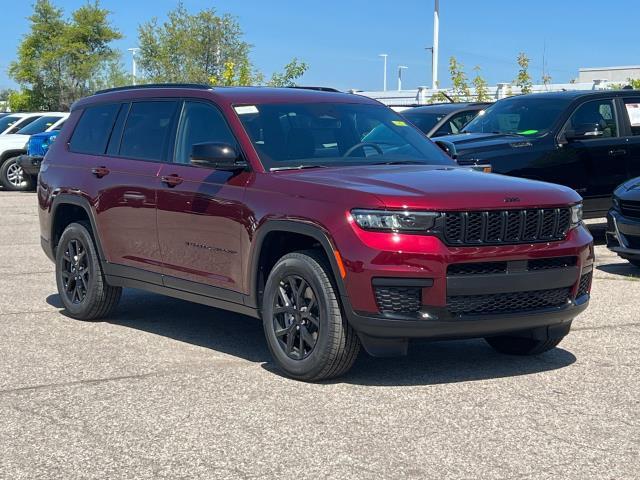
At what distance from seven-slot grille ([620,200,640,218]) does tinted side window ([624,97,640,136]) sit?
3.20 m

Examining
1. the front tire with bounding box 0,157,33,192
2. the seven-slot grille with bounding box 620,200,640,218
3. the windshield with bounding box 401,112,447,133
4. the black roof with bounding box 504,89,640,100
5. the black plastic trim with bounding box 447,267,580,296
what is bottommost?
the front tire with bounding box 0,157,33,192

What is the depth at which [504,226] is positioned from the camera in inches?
240

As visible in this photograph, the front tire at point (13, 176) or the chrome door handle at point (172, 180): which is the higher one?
the chrome door handle at point (172, 180)

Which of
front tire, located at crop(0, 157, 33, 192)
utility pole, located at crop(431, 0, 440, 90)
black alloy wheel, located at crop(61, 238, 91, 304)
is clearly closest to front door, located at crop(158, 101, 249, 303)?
black alloy wheel, located at crop(61, 238, 91, 304)

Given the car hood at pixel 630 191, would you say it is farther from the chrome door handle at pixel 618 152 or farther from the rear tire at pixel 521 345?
the rear tire at pixel 521 345

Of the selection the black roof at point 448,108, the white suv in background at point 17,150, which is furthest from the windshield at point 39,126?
the black roof at point 448,108

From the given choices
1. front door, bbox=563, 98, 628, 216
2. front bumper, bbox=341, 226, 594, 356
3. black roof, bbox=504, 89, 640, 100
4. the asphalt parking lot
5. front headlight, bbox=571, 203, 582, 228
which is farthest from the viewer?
black roof, bbox=504, 89, 640, 100

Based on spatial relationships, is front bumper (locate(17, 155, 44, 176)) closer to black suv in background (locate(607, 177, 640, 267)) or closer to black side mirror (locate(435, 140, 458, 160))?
black suv in background (locate(607, 177, 640, 267))

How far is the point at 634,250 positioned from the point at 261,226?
5.18 meters

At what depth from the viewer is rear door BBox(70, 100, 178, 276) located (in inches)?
301

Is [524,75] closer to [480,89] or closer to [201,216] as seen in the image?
[480,89]

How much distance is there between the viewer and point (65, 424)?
216 inches

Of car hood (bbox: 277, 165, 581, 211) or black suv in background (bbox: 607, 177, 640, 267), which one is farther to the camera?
black suv in background (bbox: 607, 177, 640, 267)

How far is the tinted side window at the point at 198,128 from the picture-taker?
7273 mm
